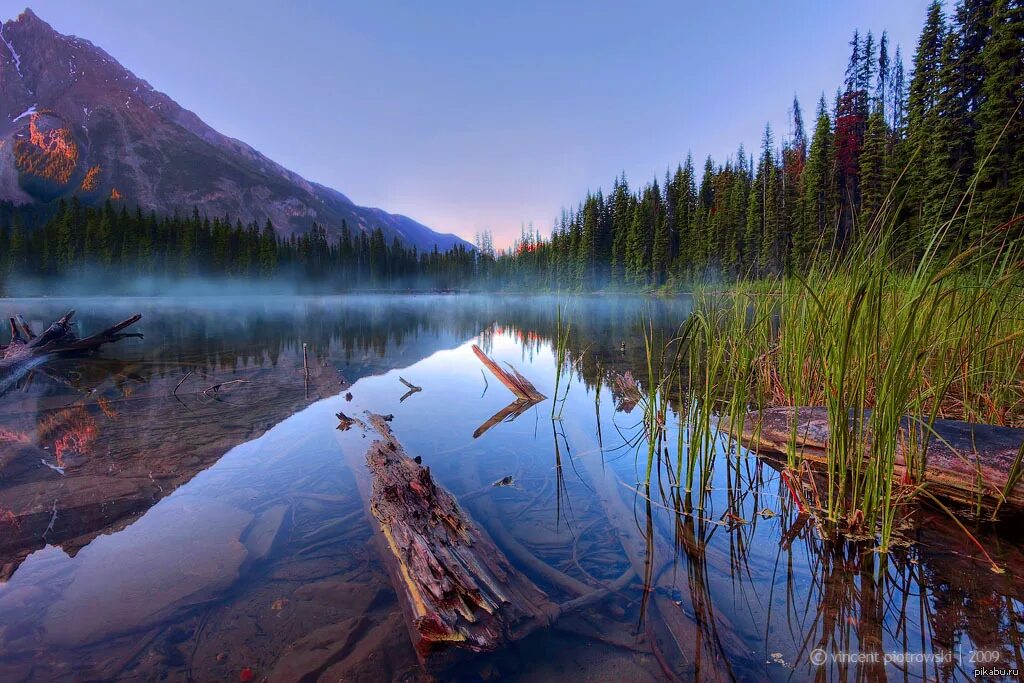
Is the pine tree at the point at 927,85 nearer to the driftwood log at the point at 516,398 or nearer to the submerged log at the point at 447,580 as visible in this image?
the driftwood log at the point at 516,398

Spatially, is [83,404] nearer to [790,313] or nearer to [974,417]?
[790,313]

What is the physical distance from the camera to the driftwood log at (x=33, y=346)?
9.93 meters

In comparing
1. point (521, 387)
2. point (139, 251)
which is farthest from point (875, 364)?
point (139, 251)

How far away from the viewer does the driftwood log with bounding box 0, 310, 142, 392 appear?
32.6 feet

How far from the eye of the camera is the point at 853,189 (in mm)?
45531

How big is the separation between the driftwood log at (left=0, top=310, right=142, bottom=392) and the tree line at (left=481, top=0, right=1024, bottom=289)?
14497mm

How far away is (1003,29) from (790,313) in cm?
3143

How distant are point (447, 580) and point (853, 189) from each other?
5890cm

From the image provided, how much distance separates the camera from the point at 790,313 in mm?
4688

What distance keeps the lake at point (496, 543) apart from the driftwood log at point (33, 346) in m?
6.39

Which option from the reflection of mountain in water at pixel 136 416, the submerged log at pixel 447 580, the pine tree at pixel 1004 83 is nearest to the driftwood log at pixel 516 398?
the reflection of mountain in water at pixel 136 416

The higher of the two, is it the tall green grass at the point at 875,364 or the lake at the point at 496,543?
the tall green grass at the point at 875,364

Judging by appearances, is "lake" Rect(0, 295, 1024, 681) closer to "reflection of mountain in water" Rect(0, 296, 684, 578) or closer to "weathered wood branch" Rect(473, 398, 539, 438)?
"reflection of mountain in water" Rect(0, 296, 684, 578)

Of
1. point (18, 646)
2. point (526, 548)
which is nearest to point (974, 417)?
point (526, 548)
